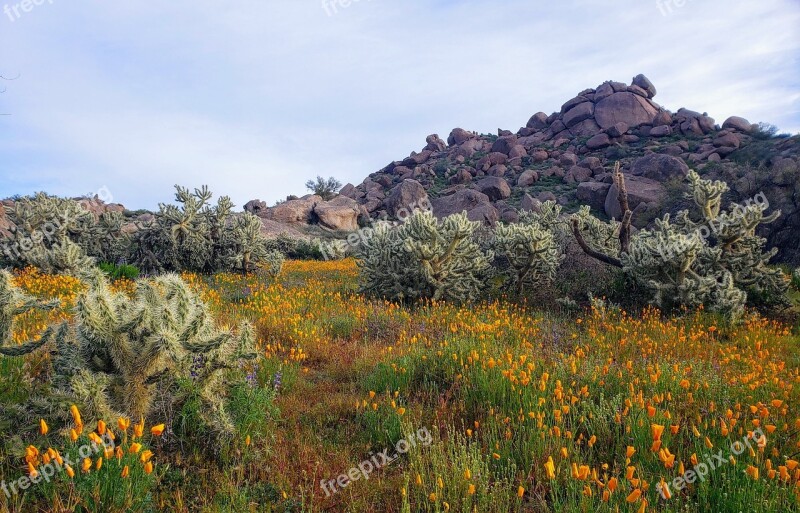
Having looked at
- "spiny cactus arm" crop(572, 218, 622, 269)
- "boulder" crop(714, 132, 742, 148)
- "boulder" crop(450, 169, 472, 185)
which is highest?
"boulder" crop(450, 169, 472, 185)

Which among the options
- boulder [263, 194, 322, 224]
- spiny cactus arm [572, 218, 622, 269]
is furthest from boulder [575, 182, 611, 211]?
spiny cactus arm [572, 218, 622, 269]

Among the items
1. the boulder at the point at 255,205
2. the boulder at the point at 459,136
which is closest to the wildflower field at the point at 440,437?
the boulder at the point at 255,205

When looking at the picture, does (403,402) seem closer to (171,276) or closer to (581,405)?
(581,405)

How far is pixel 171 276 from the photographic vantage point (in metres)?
4.29

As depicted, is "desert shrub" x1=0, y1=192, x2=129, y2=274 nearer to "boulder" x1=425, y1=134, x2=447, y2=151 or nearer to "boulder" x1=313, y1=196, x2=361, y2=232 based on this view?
"boulder" x1=313, y1=196, x2=361, y2=232

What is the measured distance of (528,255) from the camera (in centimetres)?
1063

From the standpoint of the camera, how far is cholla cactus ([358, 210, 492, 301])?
9.74 m

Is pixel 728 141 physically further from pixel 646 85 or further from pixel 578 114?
pixel 646 85

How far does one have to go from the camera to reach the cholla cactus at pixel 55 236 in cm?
1185

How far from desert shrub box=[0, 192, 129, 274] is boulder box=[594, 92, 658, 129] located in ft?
199

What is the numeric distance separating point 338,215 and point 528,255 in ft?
101

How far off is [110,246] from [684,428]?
15931mm

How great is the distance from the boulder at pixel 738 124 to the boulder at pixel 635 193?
67.6ft

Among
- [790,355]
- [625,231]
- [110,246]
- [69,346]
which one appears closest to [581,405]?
[69,346]
